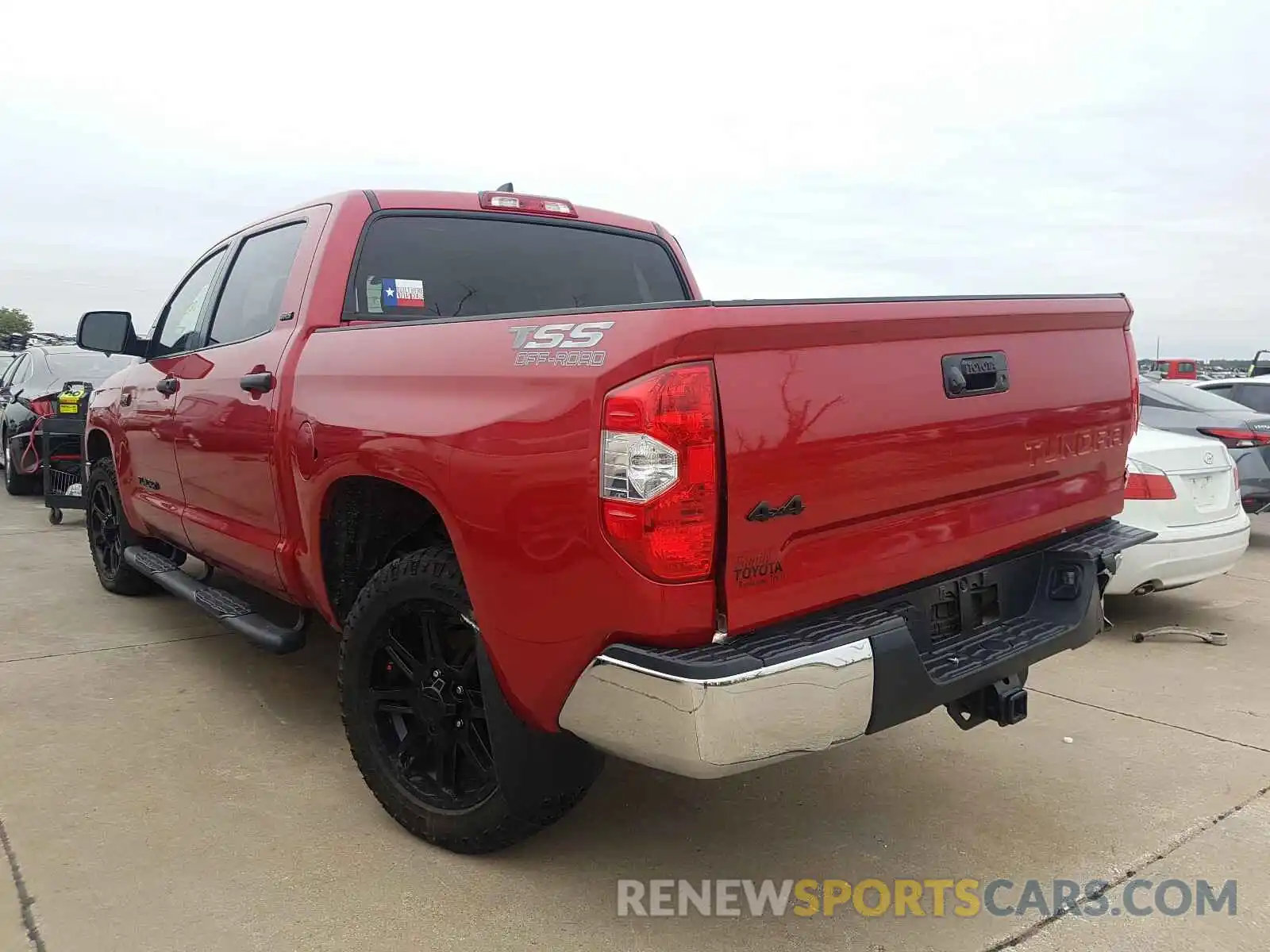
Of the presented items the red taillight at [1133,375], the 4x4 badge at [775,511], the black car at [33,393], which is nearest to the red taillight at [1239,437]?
the red taillight at [1133,375]

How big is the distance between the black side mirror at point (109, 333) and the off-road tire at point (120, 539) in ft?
2.31

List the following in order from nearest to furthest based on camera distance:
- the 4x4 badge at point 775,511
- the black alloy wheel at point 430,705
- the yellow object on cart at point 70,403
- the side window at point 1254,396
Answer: the 4x4 badge at point 775,511, the black alloy wheel at point 430,705, the yellow object on cart at point 70,403, the side window at point 1254,396

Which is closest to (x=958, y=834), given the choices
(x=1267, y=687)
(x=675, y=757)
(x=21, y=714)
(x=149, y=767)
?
(x=675, y=757)

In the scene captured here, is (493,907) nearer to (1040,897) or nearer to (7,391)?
(1040,897)

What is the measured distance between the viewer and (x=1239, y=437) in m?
7.38

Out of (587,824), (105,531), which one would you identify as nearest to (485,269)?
(587,824)

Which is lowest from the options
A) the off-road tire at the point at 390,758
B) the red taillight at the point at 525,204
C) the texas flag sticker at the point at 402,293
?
the off-road tire at the point at 390,758

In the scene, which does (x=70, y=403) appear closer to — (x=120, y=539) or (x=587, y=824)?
(x=120, y=539)

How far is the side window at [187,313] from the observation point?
466cm

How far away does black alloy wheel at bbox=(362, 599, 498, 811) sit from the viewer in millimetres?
2773

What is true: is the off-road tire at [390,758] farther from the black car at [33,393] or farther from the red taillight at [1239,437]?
the black car at [33,393]

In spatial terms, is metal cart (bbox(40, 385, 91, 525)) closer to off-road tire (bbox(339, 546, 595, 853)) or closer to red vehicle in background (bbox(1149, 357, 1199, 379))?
off-road tire (bbox(339, 546, 595, 853))

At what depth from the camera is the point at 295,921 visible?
255cm

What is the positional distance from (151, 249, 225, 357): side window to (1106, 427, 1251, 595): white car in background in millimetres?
4695
